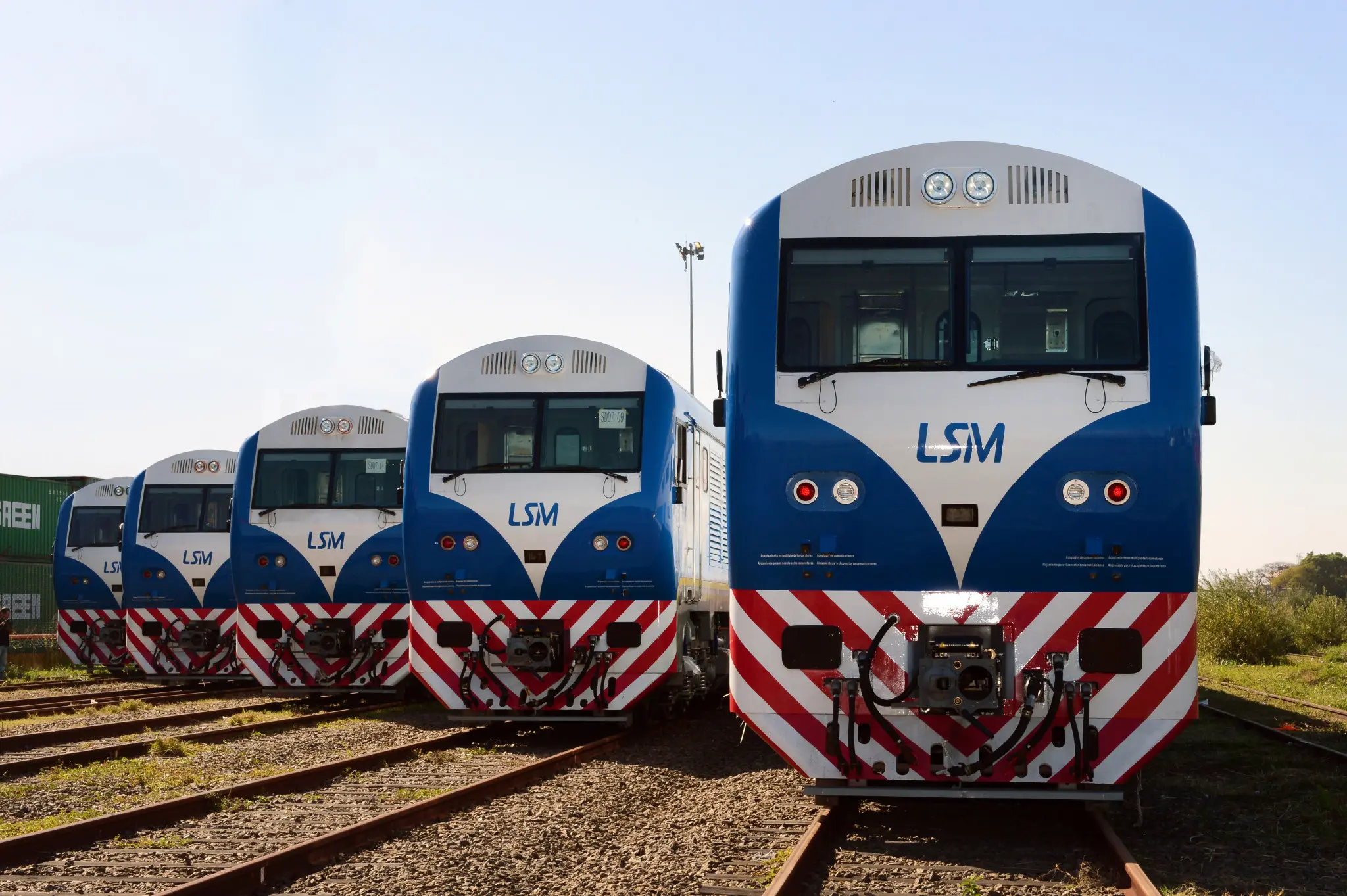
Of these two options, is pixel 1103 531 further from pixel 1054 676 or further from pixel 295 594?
pixel 295 594

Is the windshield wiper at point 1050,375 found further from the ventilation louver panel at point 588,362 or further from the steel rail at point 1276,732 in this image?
the ventilation louver panel at point 588,362

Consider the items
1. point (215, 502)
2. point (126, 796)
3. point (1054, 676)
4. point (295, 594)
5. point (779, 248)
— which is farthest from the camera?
point (215, 502)

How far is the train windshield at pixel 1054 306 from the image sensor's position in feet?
24.7

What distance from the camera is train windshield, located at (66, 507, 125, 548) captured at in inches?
895

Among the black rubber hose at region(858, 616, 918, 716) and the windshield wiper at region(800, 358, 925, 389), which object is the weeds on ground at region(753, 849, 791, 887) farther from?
the windshield wiper at region(800, 358, 925, 389)

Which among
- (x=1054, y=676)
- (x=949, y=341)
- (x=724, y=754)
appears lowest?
(x=724, y=754)

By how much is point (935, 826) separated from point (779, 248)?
348 centimetres

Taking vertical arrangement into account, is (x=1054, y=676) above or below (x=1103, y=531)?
below

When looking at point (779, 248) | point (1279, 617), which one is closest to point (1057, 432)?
point (779, 248)

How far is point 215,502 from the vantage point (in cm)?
2002

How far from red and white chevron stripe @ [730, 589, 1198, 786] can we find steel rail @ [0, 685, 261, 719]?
11.9m

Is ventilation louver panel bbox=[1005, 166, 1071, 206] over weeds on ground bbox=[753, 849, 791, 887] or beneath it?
over

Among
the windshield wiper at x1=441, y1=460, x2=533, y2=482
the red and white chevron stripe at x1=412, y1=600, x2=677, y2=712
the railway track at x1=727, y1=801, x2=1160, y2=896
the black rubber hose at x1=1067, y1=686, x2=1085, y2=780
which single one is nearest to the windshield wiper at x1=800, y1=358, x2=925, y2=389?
the black rubber hose at x1=1067, y1=686, x2=1085, y2=780

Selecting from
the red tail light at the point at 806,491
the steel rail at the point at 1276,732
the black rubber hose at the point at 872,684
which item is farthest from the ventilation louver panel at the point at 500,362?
the steel rail at the point at 1276,732
